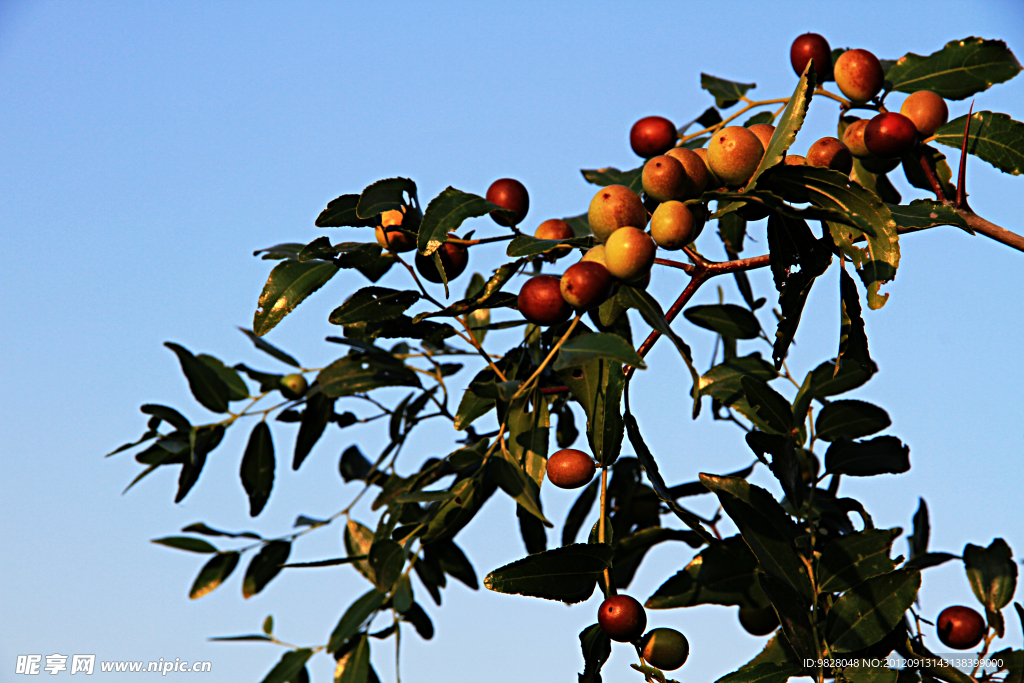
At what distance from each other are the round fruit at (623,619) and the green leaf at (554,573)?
0.06 m

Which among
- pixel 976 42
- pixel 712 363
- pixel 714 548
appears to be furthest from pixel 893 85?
pixel 714 548

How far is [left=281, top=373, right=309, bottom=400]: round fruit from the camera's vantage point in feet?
7.36

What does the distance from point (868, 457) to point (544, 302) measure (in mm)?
1059

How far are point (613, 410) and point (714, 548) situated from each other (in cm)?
57

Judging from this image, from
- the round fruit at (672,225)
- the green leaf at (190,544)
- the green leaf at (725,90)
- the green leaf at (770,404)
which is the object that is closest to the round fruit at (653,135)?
the round fruit at (672,225)

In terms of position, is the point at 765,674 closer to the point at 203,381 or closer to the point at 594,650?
the point at 594,650

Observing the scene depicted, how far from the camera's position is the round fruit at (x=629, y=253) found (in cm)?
113

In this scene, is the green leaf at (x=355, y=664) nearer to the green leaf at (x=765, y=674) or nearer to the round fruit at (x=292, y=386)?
the round fruit at (x=292, y=386)

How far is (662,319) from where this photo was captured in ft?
3.87

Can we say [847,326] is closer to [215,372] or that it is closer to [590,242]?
[590,242]

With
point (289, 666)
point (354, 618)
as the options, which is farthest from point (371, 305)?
point (289, 666)

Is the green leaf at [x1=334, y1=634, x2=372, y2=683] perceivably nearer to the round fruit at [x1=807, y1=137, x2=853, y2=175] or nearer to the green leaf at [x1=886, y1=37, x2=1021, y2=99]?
the round fruit at [x1=807, y1=137, x2=853, y2=175]

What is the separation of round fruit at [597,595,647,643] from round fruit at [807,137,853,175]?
2.80ft

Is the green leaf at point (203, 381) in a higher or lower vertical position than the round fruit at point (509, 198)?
higher
